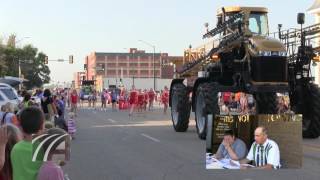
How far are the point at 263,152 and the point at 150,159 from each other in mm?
8544

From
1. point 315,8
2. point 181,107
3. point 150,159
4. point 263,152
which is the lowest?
point 150,159

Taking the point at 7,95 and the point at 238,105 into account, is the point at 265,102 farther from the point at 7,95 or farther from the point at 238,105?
the point at 7,95

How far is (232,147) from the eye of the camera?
5.23 metres

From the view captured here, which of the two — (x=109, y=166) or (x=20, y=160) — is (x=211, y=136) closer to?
(x=20, y=160)

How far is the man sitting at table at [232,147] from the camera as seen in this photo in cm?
520

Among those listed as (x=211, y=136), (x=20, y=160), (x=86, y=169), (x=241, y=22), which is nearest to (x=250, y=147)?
(x=211, y=136)

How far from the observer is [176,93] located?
2120 centimetres

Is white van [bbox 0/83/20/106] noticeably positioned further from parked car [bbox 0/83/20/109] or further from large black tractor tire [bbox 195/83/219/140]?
large black tractor tire [bbox 195/83/219/140]

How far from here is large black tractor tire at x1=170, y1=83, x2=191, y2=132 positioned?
2052 cm

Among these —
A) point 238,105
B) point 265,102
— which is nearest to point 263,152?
point 265,102

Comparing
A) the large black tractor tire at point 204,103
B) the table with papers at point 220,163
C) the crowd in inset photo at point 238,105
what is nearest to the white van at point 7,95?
the crowd in inset photo at point 238,105

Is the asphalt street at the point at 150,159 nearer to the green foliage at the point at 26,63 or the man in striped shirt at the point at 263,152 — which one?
the man in striped shirt at the point at 263,152

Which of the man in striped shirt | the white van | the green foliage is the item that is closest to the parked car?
the white van

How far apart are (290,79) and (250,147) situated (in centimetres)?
1336
